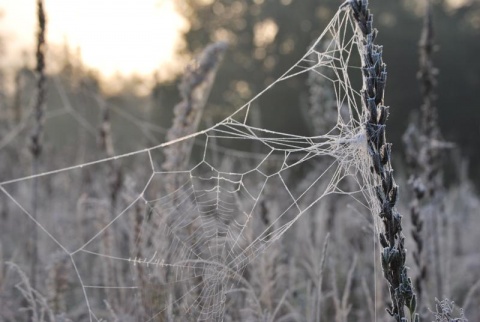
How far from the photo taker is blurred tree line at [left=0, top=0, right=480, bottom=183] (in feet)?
58.6

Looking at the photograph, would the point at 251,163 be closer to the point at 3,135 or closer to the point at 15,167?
the point at 15,167

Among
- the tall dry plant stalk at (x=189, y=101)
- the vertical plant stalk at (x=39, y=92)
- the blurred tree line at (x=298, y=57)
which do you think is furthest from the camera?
the blurred tree line at (x=298, y=57)

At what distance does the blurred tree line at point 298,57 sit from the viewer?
17875 millimetres

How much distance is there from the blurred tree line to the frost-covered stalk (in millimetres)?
15325

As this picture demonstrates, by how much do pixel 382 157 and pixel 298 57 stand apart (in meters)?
18.2

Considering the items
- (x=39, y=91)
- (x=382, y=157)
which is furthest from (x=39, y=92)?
(x=382, y=157)

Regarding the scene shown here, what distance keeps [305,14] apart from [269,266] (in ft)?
61.9

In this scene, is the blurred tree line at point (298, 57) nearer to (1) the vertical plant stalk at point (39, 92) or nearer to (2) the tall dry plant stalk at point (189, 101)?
(2) the tall dry plant stalk at point (189, 101)

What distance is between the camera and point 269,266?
85.8 inches

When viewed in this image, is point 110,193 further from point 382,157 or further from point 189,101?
point 382,157

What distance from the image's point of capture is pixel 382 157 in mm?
1120

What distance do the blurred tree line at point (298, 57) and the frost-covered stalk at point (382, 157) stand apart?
1533cm

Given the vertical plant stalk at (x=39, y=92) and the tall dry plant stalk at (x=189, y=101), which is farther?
the tall dry plant stalk at (x=189, y=101)

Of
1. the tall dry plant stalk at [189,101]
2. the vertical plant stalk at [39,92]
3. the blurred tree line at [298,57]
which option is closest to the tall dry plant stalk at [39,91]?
the vertical plant stalk at [39,92]
